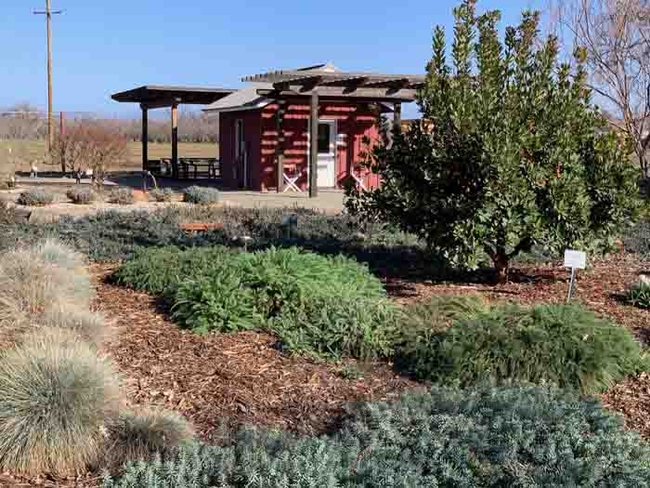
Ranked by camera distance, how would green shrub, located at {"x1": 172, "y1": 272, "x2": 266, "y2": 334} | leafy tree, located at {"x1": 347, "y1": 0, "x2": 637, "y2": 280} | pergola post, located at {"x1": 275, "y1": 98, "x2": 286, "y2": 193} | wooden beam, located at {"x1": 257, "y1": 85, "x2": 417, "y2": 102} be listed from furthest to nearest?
pergola post, located at {"x1": 275, "y1": 98, "x2": 286, "y2": 193}, wooden beam, located at {"x1": 257, "y1": 85, "x2": 417, "y2": 102}, leafy tree, located at {"x1": 347, "y1": 0, "x2": 637, "y2": 280}, green shrub, located at {"x1": 172, "y1": 272, "x2": 266, "y2": 334}

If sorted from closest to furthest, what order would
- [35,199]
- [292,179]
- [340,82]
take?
[35,199]
[340,82]
[292,179]

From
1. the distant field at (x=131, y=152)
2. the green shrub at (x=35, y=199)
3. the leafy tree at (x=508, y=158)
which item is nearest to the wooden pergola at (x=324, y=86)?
the green shrub at (x=35, y=199)

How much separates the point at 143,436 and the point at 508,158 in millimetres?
4555

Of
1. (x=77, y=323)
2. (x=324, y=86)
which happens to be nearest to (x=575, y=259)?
(x=77, y=323)

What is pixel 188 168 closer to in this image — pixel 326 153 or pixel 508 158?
pixel 326 153

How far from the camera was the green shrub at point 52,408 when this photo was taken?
4.11 m

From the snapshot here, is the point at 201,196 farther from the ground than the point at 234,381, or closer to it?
farther from the ground

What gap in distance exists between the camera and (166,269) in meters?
8.25

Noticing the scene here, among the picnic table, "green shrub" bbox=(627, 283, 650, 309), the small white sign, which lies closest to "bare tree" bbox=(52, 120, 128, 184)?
the picnic table

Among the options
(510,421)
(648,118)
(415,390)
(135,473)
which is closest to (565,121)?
(415,390)

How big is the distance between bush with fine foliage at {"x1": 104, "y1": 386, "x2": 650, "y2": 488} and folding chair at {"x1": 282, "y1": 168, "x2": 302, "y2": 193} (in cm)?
1786

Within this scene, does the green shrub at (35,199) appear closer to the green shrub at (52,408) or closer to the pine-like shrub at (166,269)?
the pine-like shrub at (166,269)

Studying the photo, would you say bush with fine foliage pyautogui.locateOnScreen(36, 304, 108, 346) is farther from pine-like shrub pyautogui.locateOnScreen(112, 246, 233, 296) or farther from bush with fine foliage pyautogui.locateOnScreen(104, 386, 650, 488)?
bush with fine foliage pyautogui.locateOnScreen(104, 386, 650, 488)

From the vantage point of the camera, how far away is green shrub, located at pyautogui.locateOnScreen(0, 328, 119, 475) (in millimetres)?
4109
